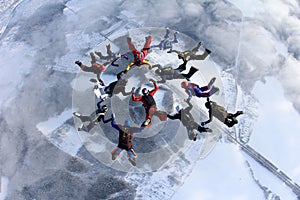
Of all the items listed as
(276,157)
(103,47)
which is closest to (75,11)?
(103,47)

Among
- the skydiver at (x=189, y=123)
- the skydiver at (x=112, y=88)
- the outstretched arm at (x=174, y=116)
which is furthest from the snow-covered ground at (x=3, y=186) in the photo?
the skydiver at (x=189, y=123)

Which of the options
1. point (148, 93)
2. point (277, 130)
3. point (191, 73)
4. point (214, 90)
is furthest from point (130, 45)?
point (277, 130)

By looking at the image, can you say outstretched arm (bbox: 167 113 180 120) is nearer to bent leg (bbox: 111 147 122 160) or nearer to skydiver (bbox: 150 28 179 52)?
bent leg (bbox: 111 147 122 160)

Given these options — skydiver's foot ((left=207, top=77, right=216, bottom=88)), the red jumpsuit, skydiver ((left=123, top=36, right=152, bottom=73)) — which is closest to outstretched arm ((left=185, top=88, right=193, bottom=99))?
skydiver's foot ((left=207, top=77, right=216, bottom=88))

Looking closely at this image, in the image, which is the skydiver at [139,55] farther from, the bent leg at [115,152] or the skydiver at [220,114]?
the bent leg at [115,152]

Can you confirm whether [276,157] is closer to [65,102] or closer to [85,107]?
[85,107]

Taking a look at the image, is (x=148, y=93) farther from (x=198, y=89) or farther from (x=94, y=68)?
(x=94, y=68)
